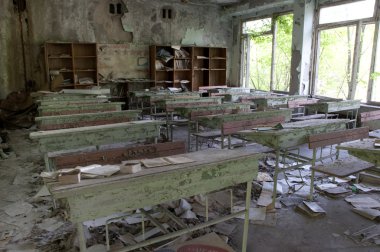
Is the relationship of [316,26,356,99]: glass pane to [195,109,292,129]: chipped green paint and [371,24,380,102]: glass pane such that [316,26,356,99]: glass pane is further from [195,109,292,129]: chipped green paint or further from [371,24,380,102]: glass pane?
[195,109,292,129]: chipped green paint

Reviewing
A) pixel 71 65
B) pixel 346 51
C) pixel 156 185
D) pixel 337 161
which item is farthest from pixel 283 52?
pixel 156 185

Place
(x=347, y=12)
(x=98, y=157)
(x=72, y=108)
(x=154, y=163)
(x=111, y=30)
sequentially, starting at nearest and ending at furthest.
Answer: (x=154, y=163) → (x=98, y=157) → (x=72, y=108) → (x=347, y=12) → (x=111, y=30)

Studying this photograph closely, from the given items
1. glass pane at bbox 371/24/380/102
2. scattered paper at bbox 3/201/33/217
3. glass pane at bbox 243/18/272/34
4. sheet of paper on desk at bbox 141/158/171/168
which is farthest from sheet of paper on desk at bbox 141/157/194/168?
glass pane at bbox 243/18/272/34

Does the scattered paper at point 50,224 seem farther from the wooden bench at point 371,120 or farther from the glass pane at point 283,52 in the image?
the glass pane at point 283,52

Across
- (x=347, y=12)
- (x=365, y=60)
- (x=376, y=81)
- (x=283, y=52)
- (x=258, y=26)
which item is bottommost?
(x=376, y=81)

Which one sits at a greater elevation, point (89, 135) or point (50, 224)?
point (89, 135)

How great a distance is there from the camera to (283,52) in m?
9.24

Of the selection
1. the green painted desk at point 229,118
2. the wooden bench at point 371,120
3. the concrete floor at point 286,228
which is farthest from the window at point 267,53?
the concrete floor at point 286,228

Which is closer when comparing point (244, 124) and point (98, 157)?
point (98, 157)

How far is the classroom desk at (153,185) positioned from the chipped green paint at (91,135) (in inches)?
60.4

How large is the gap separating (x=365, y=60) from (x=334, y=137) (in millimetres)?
4516

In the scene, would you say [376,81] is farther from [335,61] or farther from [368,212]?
[368,212]

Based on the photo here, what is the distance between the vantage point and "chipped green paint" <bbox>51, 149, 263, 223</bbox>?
1.48 meters

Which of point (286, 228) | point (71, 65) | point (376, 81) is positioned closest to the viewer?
point (286, 228)
